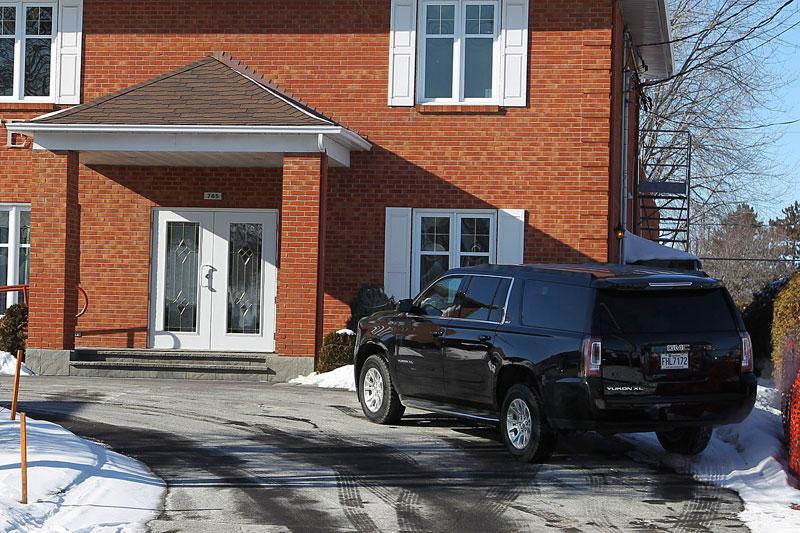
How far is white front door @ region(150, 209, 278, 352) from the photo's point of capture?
792 inches

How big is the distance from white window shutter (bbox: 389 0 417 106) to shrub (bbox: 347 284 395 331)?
3108 millimetres

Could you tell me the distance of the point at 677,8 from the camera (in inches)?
1590

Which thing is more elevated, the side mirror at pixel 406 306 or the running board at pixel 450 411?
the side mirror at pixel 406 306

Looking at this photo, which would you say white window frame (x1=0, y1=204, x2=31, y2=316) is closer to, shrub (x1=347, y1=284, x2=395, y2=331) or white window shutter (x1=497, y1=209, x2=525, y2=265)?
shrub (x1=347, y1=284, x2=395, y2=331)

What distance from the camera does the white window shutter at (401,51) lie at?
19.3m

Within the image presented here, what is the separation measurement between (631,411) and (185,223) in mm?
12059

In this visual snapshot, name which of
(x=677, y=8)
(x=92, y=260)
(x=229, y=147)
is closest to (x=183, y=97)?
(x=229, y=147)

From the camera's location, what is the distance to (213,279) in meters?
20.2

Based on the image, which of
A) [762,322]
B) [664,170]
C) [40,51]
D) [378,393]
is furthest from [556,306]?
[664,170]

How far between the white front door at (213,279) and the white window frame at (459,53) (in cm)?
342

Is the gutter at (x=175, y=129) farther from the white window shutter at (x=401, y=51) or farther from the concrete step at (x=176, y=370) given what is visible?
the concrete step at (x=176, y=370)

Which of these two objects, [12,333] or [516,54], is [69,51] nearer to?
[12,333]

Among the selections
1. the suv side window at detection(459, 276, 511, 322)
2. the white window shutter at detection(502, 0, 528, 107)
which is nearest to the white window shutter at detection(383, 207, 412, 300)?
the white window shutter at detection(502, 0, 528, 107)

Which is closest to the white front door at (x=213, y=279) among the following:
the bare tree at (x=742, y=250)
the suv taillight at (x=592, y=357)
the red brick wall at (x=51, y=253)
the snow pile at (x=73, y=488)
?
the red brick wall at (x=51, y=253)
